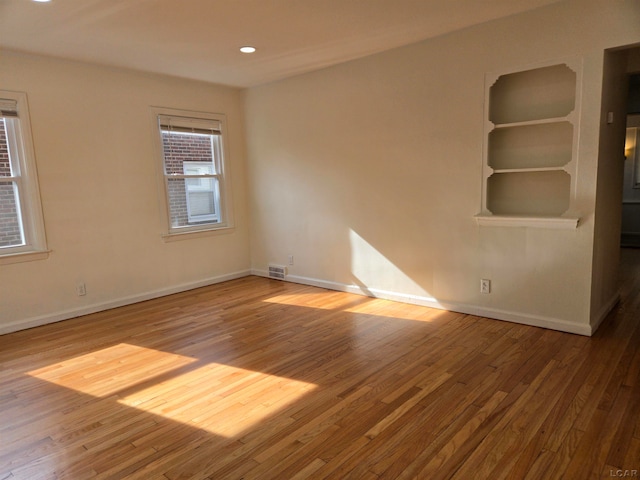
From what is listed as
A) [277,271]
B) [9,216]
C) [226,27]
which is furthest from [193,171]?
[226,27]

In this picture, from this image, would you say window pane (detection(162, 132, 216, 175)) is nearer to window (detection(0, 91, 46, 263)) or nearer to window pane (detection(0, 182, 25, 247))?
window (detection(0, 91, 46, 263))

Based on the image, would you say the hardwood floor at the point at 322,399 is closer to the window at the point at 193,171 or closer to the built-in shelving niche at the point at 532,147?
the built-in shelving niche at the point at 532,147

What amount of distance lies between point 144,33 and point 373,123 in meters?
2.25

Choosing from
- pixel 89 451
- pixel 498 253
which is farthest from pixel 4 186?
pixel 498 253

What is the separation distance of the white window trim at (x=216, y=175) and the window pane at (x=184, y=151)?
0.32 ft

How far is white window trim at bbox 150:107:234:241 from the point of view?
189 inches

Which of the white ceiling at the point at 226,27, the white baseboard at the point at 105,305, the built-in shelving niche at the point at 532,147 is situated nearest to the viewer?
the white ceiling at the point at 226,27

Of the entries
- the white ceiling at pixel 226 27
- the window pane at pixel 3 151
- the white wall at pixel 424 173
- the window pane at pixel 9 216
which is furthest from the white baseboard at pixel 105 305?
the white ceiling at pixel 226 27

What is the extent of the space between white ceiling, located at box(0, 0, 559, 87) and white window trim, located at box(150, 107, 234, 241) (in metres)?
0.69

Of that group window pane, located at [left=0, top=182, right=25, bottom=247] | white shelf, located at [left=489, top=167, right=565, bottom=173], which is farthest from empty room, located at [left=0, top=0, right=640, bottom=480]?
white shelf, located at [left=489, top=167, right=565, bottom=173]

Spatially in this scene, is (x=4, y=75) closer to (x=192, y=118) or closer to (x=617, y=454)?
(x=192, y=118)

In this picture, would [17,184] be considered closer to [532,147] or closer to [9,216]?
[9,216]

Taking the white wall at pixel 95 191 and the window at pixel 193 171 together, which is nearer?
the white wall at pixel 95 191

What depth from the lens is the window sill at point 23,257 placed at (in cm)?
377
